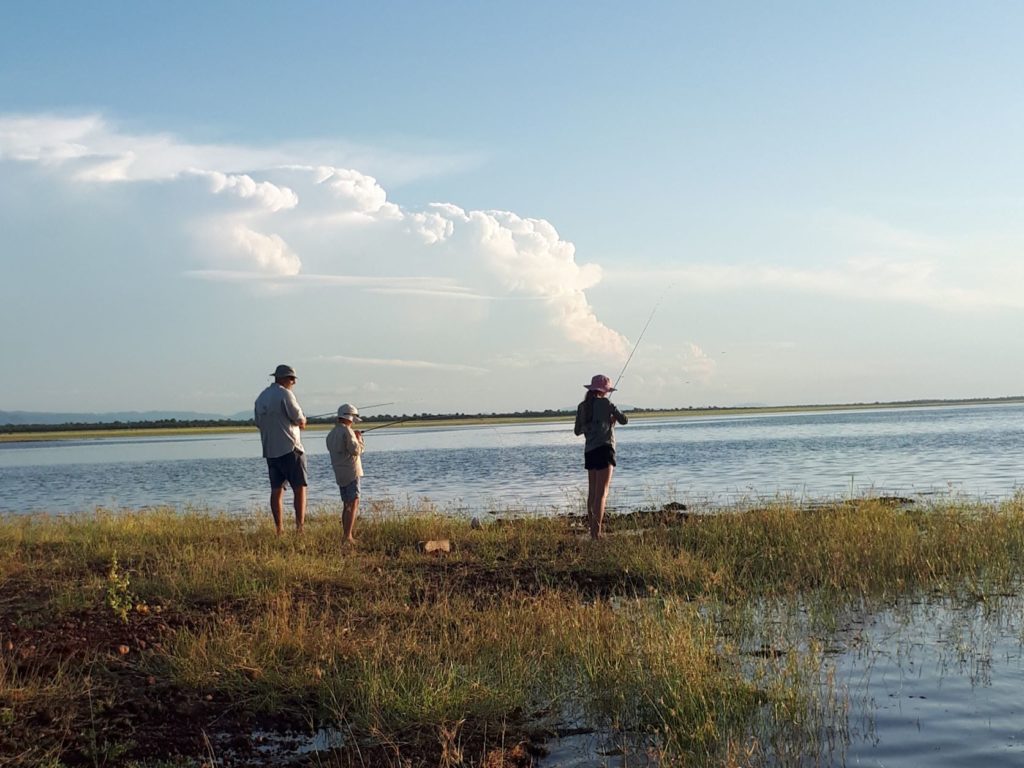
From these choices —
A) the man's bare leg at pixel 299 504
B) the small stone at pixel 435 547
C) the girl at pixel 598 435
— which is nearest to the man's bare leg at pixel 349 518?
the man's bare leg at pixel 299 504

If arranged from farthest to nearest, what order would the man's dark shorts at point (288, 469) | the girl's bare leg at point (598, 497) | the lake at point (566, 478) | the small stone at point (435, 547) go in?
the lake at point (566, 478) → the man's dark shorts at point (288, 469) → the girl's bare leg at point (598, 497) → the small stone at point (435, 547)

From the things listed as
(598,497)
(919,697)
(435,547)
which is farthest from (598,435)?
(919,697)

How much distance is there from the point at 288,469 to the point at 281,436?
17.5 inches

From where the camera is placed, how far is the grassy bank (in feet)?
17.2

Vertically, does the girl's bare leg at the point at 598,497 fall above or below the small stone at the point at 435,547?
above

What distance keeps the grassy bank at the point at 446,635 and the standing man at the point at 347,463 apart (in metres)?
0.44

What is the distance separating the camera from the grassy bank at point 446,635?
207 inches

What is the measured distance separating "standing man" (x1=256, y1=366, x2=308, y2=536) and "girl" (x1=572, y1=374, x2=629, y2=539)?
3.49 m

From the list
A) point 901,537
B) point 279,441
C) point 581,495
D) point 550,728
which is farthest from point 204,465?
point 550,728

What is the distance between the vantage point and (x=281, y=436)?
39.1ft

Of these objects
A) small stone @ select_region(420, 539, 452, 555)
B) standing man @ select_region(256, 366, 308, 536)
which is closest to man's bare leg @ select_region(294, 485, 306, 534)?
standing man @ select_region(256, 366, 308, 536)

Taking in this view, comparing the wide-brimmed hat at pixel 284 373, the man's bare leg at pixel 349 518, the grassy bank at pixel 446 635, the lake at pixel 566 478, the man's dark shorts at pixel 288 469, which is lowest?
the lake at pixel 566 478

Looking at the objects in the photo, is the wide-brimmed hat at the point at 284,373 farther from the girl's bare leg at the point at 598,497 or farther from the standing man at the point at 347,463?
the girl's bare leg at the point at 598,497

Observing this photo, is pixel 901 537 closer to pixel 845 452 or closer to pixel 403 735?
pixel 403 735
